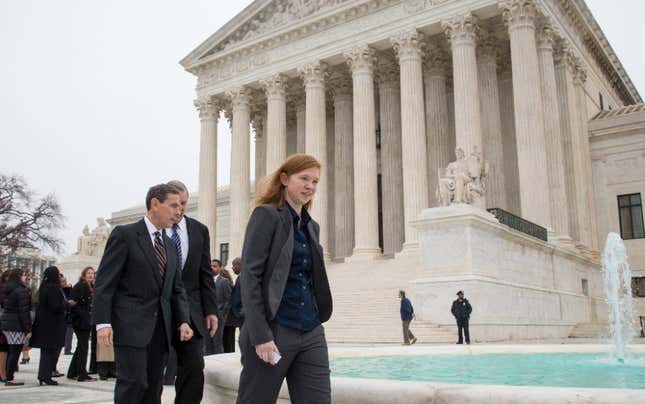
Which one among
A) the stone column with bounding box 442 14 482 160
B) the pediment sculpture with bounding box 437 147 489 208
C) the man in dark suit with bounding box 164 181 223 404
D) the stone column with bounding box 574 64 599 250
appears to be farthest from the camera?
the stone column with bounding box 574 64 599 250

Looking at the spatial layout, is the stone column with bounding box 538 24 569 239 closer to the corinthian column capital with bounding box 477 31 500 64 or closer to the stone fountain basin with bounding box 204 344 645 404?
the corinthian column capital with bounding box 477 31 500 64

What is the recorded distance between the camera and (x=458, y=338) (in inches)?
724

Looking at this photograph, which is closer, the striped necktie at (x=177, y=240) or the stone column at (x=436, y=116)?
the striped necktie at (x=177, y=240)

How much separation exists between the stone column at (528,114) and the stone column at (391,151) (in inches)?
348

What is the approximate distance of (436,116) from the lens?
34.3 metres

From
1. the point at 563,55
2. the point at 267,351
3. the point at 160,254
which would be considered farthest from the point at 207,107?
the point at 267,351

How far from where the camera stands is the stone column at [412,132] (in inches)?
1168

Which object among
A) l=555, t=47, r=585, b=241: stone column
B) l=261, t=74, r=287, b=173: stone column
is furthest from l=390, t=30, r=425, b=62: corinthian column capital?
l=261, t=74, r=287, b=173: stone column

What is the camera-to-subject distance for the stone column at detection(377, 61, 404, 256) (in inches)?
1390

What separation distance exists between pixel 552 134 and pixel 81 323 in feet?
77.6

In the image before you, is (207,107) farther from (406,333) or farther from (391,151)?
(406,333)

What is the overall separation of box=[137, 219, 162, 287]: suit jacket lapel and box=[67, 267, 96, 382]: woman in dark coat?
6.43 metres

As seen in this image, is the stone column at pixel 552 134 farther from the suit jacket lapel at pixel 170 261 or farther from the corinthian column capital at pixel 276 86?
the suit jacket lapel at pixel 170 261

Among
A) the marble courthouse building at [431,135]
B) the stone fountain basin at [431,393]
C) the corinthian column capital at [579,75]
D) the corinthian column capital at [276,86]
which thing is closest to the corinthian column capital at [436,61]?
the marble courthouse building at [431,135]
